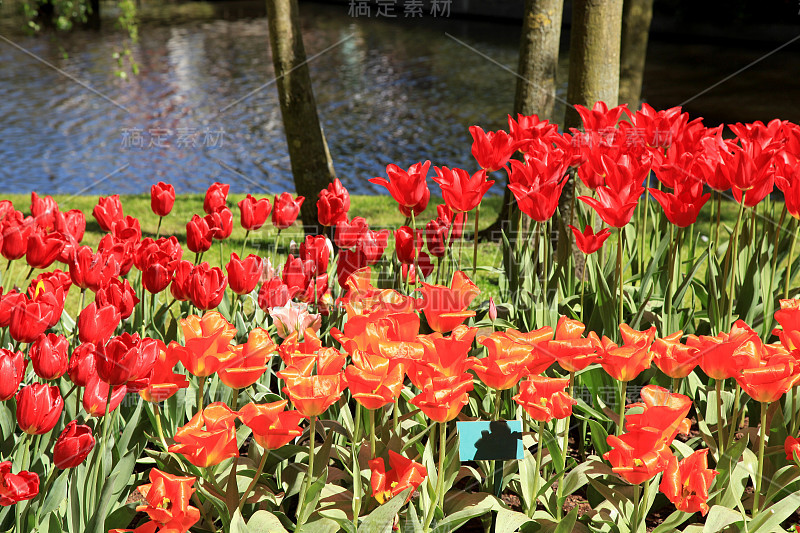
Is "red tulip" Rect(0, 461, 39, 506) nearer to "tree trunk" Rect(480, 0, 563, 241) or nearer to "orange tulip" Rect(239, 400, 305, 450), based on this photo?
"orange tulip" Rect(239, 400, 305, 450)

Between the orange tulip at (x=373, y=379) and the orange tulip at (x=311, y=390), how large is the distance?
3cm

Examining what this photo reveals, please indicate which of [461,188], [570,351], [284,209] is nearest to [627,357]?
[570,351]

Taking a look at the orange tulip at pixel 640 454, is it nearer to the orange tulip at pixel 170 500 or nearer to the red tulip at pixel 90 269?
the orange tulip at pixel 170 500

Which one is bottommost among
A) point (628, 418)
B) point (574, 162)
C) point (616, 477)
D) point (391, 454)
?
point (616, 477)

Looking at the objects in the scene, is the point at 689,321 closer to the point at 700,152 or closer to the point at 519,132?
the point at 700,152

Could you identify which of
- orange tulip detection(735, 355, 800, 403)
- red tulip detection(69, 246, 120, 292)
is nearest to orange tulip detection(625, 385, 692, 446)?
orange tulip detection(735, 355, 800, 403)

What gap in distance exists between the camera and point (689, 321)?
2.57 metres

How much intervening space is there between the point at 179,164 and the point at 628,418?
7934mm

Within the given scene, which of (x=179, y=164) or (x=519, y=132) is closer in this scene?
(x=519, y=132)

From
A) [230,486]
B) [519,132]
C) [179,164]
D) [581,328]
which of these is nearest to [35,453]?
[230,486]

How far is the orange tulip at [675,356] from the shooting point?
1483 mm

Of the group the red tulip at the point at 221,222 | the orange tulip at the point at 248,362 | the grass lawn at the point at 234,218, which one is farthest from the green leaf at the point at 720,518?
the grass lawn at the point at 234,218

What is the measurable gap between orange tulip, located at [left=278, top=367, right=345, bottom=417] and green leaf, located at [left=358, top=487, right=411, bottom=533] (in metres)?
0.26

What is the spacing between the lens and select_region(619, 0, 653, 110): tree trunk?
5324 mm
